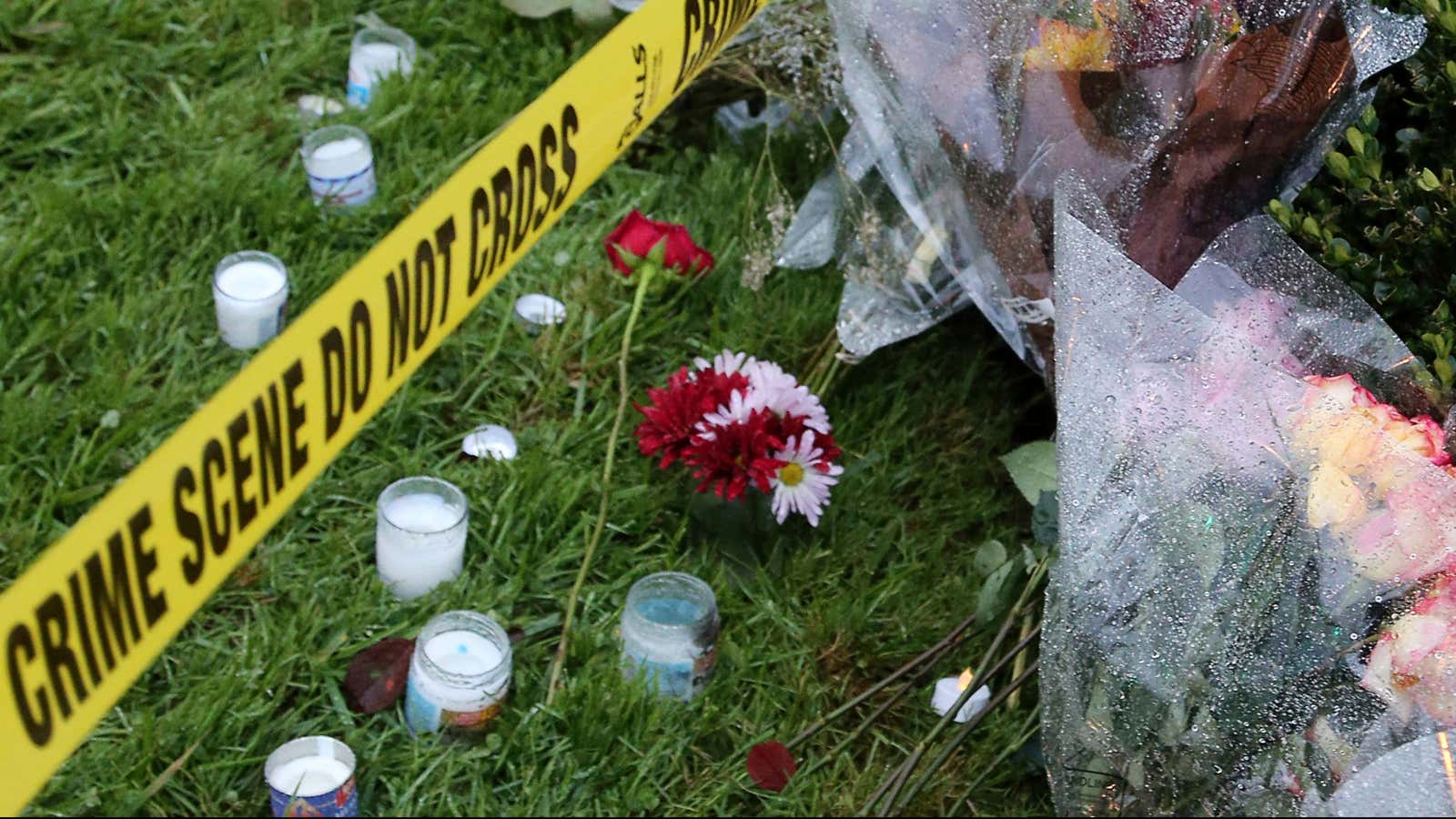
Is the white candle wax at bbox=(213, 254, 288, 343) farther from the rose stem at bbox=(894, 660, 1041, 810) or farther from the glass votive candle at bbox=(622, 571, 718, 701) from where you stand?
the rose stem at bbox=(894, 660, 1041, 810)

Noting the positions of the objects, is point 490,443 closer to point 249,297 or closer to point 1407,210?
point 249,297

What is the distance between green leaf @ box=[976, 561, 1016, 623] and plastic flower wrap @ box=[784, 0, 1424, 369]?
34cm

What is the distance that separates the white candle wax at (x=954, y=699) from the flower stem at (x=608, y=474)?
506 millimetres

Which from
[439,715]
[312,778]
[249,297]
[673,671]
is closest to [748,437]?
[673,671]

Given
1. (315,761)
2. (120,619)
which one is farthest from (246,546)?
(315,761)

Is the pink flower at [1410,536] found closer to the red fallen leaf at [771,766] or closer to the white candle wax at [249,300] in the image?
the red fallen leaf at [771,766]

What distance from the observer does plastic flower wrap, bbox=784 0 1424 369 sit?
206 cm

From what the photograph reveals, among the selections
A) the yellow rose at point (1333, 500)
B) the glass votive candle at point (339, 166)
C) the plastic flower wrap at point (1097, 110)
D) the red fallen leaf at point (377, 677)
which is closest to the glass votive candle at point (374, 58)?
the glass votive candle at point (339, 166)

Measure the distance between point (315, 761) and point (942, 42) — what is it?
1.25m

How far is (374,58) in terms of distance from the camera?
3.07 metres

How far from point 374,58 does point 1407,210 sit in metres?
1.92

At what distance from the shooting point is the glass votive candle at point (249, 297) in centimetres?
246

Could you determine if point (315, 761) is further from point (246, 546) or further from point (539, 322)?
point (539, 322)

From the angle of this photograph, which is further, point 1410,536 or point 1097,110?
point 1097,110
